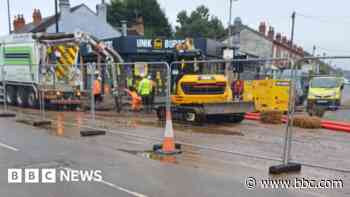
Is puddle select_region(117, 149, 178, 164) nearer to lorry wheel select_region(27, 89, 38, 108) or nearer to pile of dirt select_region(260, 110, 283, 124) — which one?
pile of dirt select_region(260, 110, 283, 124)

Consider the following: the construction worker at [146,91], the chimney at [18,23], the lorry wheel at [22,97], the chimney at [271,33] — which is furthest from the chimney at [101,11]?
the chimney at [271,33]

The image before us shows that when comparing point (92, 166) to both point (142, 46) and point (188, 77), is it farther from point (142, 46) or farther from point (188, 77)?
point (142, 46)

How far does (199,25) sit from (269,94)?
53639 millimetres

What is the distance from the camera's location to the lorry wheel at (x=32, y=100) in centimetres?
1835

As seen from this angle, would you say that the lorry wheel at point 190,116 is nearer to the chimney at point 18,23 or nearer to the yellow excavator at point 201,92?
the yellow excavator at point 201,92

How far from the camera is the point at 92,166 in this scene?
7.14 metres

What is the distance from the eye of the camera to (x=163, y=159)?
311 inches

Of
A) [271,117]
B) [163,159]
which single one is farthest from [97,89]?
[163,159]

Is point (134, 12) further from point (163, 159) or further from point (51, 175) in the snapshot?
point (51, 175)

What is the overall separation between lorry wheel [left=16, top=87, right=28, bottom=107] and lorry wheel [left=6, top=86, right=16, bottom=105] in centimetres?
50

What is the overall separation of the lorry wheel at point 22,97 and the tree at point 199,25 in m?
51.4

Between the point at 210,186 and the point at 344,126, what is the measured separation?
852 cm

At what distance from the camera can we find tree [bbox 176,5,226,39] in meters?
68.9

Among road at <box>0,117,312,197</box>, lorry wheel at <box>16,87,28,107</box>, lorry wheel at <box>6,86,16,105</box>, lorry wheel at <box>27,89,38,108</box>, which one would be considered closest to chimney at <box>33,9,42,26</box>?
lorry wheel at <box>6,86,16,105</box>
